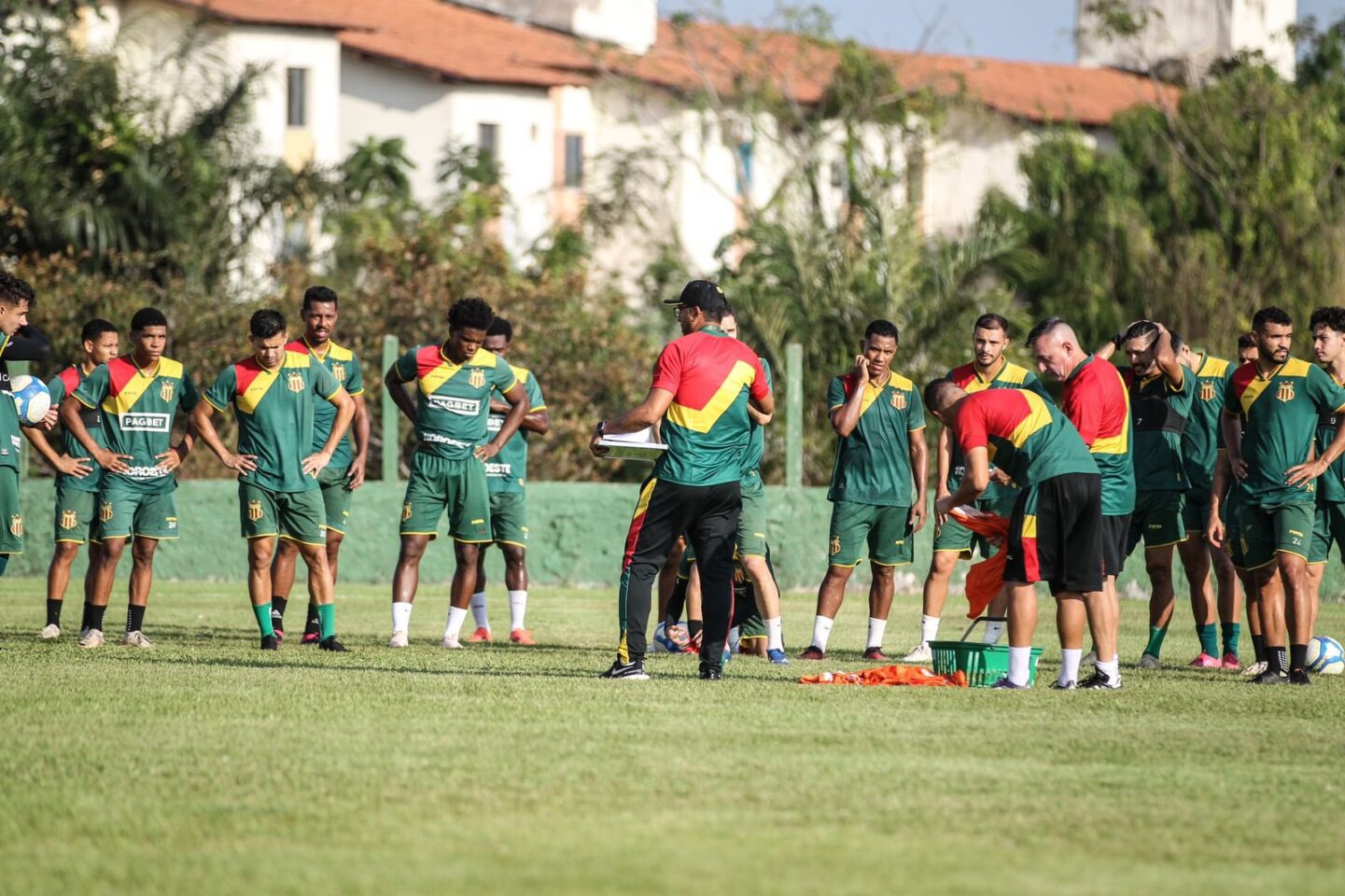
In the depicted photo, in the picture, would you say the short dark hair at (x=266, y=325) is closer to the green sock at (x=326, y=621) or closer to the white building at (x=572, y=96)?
the green sock at (x=326, y=621)

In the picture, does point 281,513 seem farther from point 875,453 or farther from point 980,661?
point 980,661

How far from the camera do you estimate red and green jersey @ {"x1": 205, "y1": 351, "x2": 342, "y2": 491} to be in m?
13.2

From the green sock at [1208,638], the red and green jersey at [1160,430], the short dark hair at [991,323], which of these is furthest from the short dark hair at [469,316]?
the green sock at [1208,638]

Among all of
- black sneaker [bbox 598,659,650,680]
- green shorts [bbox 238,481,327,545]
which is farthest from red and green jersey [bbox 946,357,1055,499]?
green shorts [bbox 238,481,327,545]

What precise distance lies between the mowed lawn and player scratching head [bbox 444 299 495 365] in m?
2.83

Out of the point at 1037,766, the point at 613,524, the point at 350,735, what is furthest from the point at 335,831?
the point at 613,524

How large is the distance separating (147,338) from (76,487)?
121cm

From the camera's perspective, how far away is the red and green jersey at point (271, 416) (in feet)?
43.3

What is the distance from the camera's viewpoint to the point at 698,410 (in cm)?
1095

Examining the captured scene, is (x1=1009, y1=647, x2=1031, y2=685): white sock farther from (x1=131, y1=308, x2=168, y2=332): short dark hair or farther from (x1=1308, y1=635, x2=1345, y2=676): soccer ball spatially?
(x1=131, y1=308, x2=168, y2=332): short dark hair

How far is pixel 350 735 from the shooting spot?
858cm

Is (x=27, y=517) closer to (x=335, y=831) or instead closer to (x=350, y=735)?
(x=350, y=735)

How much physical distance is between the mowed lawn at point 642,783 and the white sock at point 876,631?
6.25ft

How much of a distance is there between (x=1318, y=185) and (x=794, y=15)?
11666mm
